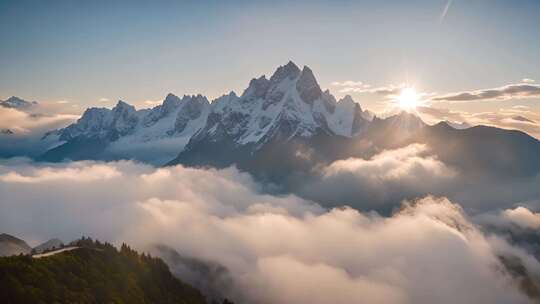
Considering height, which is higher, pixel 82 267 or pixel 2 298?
pixel 82 267

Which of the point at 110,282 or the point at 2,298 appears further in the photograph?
the point at 110,282

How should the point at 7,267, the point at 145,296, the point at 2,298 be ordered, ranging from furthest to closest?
the point at 145,296 → the point at 7,267 → the point at 2,298

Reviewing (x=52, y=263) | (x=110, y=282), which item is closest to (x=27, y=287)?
(x=52, y=263)

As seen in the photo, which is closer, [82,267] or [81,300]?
[81,300]

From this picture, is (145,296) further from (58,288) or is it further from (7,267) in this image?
(7,267)

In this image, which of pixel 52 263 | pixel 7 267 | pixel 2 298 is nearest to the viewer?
pixel 2 298

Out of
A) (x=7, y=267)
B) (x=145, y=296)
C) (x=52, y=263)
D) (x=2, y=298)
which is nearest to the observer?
(x=2, y=298)

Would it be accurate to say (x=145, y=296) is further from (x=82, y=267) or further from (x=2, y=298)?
(x=2, y=298)

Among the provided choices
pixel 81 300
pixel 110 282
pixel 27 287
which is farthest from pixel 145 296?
pixel 27 287

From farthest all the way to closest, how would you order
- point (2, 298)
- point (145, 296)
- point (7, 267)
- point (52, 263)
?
point (145, 296) → point (52, 263) → point (7, 267) → point (2, 298)
